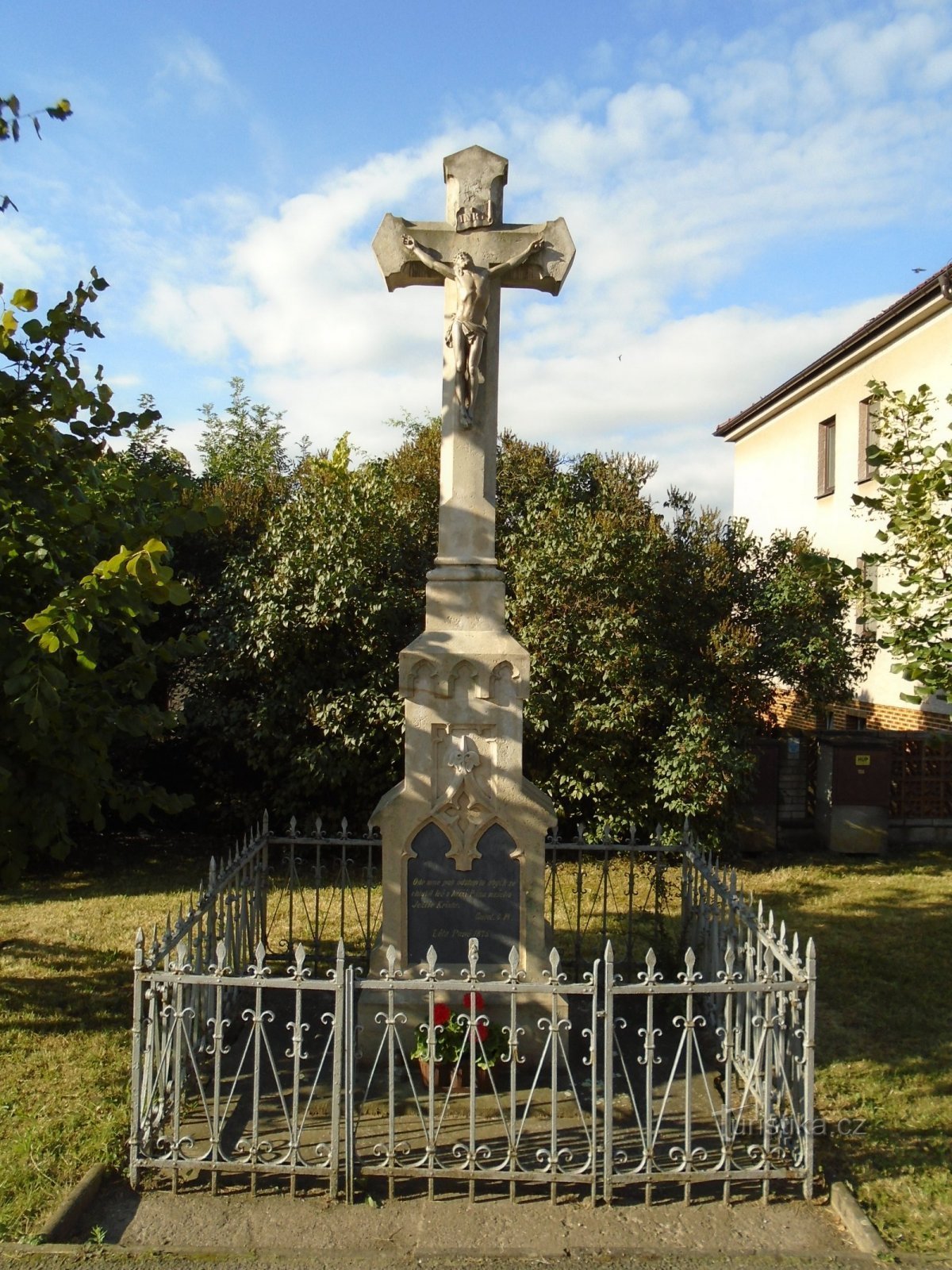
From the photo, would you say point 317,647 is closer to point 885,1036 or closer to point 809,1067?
point 885,1036

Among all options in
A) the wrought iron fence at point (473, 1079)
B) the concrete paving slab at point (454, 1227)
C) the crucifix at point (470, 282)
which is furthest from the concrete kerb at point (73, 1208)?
the crucifix at point (470, 282)

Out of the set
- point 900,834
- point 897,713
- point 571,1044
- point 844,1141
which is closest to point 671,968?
point 571,1044

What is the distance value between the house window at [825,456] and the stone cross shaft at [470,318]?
1495 cm

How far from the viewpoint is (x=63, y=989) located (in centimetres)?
689

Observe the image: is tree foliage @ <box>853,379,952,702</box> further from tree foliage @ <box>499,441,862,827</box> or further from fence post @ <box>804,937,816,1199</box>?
tree foliage @ <box>499,441,862,827</box>

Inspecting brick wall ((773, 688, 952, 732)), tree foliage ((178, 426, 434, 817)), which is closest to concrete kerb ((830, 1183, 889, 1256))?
tree foliage ((178, 426, 434, 817))

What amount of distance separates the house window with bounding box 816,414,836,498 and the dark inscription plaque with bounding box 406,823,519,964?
15808mm

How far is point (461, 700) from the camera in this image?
549 centimetres

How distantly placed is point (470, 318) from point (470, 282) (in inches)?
8.1

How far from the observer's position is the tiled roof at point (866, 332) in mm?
14067

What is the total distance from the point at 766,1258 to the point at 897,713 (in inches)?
538

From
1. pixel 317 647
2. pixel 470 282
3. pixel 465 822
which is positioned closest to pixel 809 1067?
pixel 465 822

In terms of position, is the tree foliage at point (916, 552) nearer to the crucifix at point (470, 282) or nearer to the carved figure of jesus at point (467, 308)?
the crucifix at point (470, 282)

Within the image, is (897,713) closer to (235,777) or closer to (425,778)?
(235,777)
